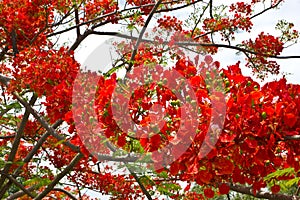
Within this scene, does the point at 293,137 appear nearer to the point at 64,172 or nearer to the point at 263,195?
the point at 263,195

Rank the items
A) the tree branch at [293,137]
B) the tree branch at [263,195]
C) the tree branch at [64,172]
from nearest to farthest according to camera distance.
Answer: the tree branch at [293,137]
the tree branch at [263,195]
the tree branch at [64,172]

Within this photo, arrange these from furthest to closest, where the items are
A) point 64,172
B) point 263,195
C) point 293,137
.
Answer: point 64,172
point 263,195
point 293,137

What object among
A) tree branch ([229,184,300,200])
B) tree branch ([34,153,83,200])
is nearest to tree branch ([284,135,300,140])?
tree branch ([229,184,300,200])

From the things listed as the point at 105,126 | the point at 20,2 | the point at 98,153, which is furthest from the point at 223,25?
the point at 105,126

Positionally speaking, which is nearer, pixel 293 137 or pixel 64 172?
pixel 293 137

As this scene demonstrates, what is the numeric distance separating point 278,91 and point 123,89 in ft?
2.56

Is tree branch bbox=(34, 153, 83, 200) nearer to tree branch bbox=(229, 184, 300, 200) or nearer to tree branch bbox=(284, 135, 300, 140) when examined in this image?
tree branch bbox=(229, 184, 300, 200)

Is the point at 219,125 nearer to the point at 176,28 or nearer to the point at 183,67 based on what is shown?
the point at 183,67

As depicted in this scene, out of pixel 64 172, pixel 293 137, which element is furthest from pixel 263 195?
pixel 64 172

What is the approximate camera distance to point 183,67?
206 centimetres

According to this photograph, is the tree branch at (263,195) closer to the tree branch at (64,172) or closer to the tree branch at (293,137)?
the tree branch at (293,137)

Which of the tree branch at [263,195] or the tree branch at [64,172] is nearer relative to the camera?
the tree branch at [263,195]

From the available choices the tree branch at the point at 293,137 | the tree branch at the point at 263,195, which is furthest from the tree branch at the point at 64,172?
the tree branch at the point at 293,137

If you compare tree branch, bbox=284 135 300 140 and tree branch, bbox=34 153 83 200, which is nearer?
tree branch, bbox=284 135 300 140
